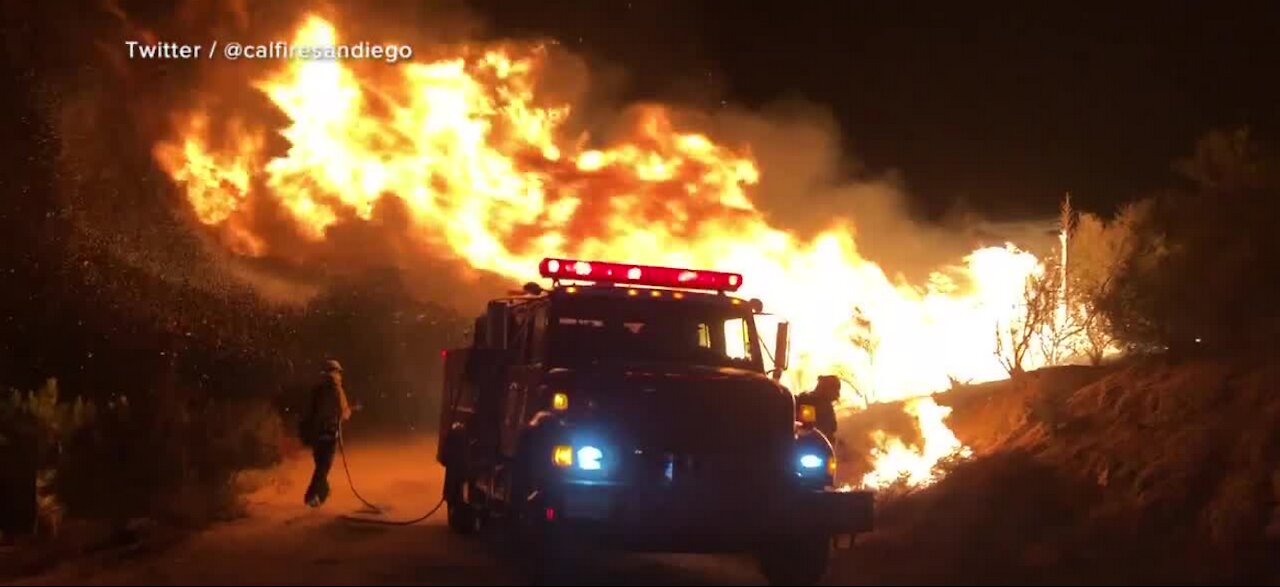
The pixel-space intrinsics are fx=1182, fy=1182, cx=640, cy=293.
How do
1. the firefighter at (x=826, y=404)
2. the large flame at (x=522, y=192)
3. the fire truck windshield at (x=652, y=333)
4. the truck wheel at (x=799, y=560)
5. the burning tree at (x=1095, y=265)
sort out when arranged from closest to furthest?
the truck wheel at (x=799, y=560) → the fire truck windshield at (x=652, y=333) → the firefighter at (x=826, y=404) → the burning tree at (x=1095, y=265) → the large flame at (x=522, y=192)

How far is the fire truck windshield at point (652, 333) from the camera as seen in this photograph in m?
9.98

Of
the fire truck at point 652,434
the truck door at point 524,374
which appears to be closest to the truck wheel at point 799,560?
the fire truck at point 652,434

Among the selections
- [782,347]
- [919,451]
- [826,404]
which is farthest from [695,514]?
[919,451]

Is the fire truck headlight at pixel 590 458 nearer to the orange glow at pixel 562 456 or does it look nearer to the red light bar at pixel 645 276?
the orange glow at pixel 562 456

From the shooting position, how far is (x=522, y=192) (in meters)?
24.0

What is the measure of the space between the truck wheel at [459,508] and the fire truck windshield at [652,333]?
2.86m

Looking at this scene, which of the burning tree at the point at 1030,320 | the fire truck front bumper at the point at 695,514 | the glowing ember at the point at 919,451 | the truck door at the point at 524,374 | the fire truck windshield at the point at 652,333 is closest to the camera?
the fire truck front bumper at the point at 695,514

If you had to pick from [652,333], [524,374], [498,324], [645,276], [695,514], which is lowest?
[695,514]

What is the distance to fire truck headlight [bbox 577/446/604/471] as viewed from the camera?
855cm

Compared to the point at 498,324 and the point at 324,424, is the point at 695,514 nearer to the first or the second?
→ the point at 498,324

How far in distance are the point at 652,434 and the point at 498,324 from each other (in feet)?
7.28

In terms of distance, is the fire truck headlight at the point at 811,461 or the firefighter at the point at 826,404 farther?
the firefighter at the point at 826,404

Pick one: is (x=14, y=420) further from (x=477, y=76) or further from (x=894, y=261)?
(x=894, y=261)

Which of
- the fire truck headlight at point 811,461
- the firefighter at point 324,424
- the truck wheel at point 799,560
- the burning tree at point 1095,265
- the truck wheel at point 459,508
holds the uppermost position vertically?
the burning tree at point 1095,265
